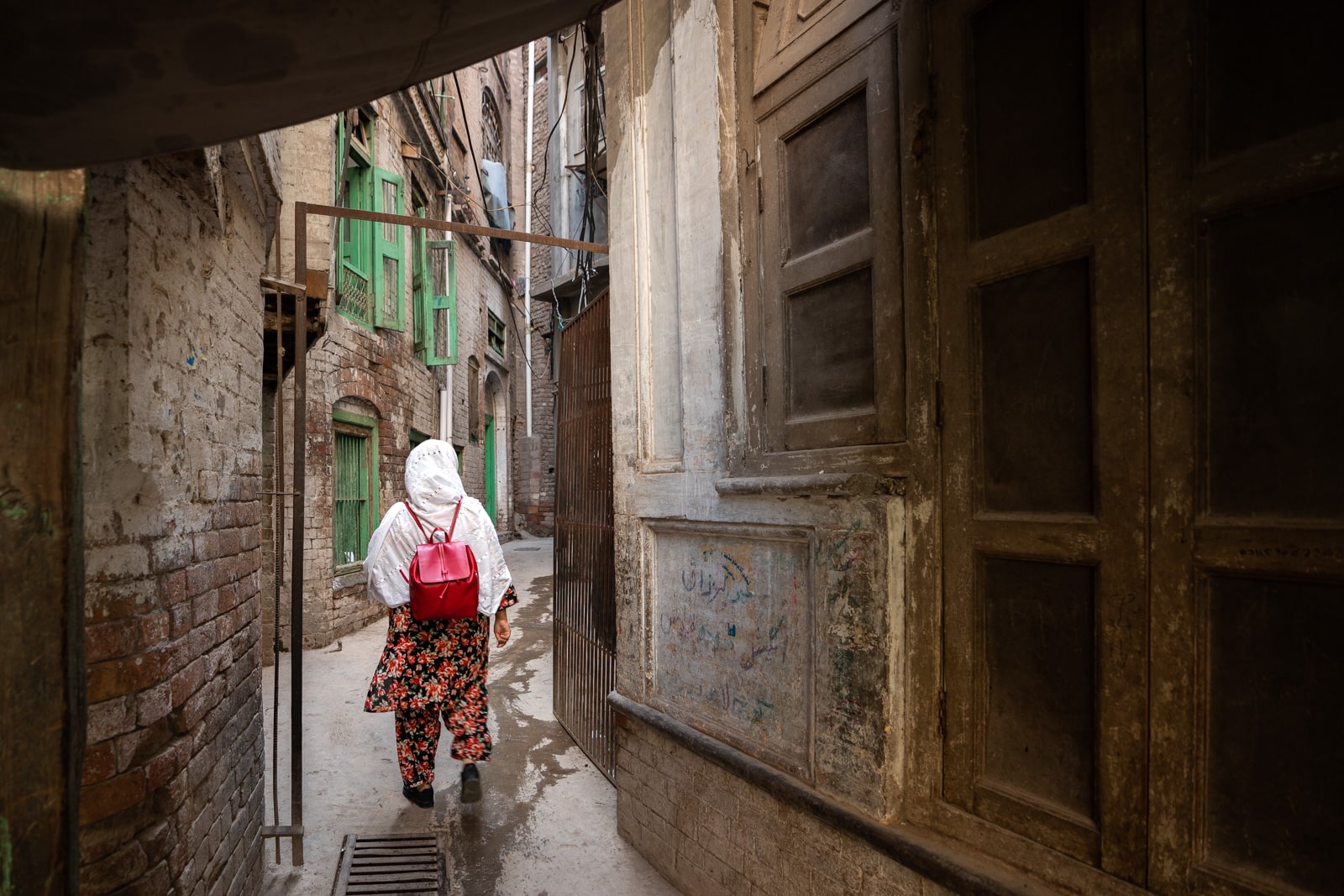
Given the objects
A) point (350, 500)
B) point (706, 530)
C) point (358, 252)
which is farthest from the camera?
point (358, 252)

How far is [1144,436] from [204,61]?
194 cm

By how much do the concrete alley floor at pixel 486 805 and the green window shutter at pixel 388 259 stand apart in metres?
4.63

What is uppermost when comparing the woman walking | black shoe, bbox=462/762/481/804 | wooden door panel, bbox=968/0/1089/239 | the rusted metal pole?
the rusted metal pole

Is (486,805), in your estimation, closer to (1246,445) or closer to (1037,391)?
(1037,391)

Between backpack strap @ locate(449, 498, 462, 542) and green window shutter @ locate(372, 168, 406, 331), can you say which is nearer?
backpack strap @ locate(449, 498, 462, 542)

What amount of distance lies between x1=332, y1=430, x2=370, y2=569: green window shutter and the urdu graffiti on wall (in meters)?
5.72

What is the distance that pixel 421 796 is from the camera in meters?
4.11

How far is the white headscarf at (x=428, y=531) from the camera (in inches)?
159

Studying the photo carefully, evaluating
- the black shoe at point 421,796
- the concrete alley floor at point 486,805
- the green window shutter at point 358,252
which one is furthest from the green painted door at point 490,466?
the black shoe at point 421,796

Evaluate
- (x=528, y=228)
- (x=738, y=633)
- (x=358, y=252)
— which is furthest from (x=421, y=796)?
(x=528, y=228)

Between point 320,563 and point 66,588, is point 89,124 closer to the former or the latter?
point 66,588

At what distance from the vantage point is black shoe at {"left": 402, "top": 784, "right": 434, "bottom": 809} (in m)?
4.11

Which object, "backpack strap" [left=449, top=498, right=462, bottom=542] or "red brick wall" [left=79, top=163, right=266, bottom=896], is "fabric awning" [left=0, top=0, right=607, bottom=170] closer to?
"red brick wall" [left=79, top=163, right=266, bottom=896]

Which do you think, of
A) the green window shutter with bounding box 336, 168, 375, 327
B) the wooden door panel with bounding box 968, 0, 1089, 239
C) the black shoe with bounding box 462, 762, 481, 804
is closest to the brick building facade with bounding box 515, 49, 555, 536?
the green window shutter with bounding box 336, 168, 375, 327
